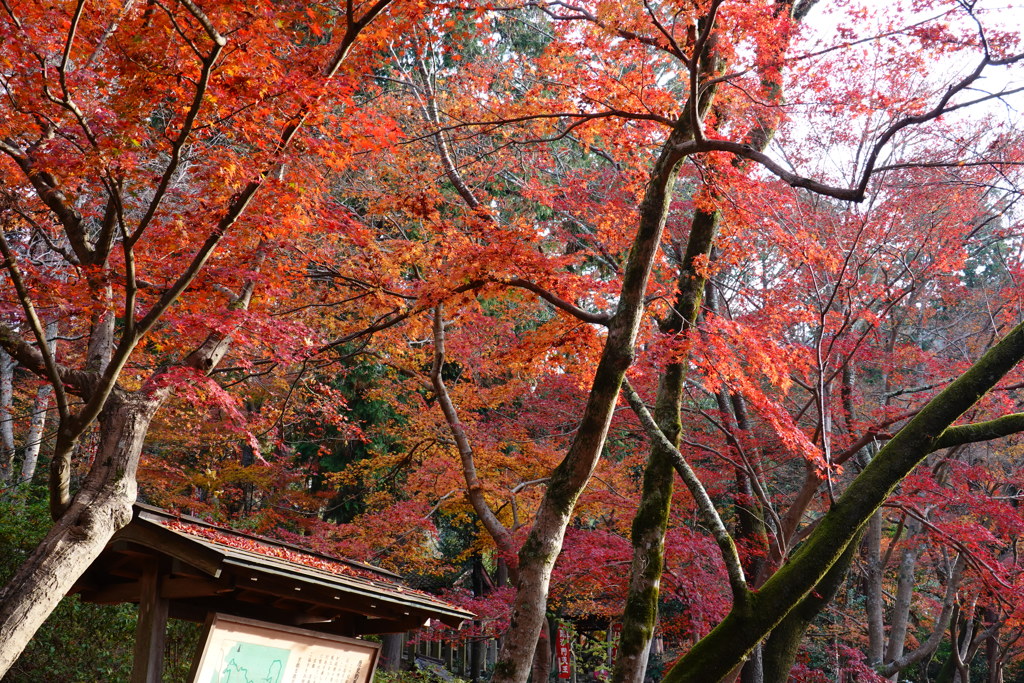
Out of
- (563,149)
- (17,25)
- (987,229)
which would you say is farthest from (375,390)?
(987,229)

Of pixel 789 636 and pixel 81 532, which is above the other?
pixel 789 636

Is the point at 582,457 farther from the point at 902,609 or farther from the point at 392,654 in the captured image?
the point at 392,654

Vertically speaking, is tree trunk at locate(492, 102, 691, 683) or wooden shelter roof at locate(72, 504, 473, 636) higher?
tree trunk at locate(492, 102, 691, 683)

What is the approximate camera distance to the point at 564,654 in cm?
1549

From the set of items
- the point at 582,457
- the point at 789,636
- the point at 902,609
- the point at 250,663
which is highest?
the point at 582,457

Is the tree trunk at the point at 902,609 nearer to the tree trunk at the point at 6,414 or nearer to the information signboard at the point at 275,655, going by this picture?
the information signboard at the point at 275,655

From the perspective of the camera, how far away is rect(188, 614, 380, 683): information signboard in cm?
464

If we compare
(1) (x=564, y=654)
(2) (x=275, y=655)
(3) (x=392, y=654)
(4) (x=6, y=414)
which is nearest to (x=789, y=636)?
(2) (x=275, y=655)

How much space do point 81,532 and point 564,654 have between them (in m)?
12.3

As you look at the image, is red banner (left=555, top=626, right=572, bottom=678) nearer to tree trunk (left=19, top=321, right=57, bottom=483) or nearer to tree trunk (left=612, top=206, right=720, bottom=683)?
tree trunk (left=612, top=206, right=720, bottom=683)

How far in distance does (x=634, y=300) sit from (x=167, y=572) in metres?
4.07

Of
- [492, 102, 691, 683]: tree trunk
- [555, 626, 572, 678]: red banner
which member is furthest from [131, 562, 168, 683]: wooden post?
[555, 626, 572, 678]: red banner

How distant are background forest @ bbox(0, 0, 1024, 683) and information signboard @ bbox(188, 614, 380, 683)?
125cm

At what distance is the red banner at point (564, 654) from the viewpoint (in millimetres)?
15323
